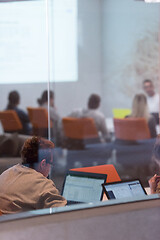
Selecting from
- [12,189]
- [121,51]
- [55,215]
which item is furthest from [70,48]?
[55,215]

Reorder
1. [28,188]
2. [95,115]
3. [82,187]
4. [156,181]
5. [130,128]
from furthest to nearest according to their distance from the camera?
[95,115] < [130,128] < [156,181] < [82,187] < [28,188]

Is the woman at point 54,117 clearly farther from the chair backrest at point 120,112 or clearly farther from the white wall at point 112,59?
the chair backrest at point 120,112

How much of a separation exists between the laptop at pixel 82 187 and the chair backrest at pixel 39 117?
4.09 m

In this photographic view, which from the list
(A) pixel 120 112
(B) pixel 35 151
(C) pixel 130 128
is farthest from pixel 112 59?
(B) pixel 35 151

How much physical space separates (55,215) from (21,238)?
20cm

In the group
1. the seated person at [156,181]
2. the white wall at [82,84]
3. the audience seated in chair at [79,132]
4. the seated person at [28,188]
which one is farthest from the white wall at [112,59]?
the seated person at [28,188]

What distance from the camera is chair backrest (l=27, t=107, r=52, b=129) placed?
23.9 feet

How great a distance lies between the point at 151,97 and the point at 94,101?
97cm

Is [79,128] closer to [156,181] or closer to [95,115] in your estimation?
[95,115]

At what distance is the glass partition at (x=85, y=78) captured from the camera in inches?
286

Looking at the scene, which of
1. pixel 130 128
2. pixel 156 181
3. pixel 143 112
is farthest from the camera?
pixel 143 112

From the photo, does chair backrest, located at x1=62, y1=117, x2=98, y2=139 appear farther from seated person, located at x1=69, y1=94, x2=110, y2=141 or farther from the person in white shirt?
the person in white shirt

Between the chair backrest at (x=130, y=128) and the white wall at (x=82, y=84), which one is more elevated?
the white wall at (x=82, y=84)

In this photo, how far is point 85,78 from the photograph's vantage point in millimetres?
7445
